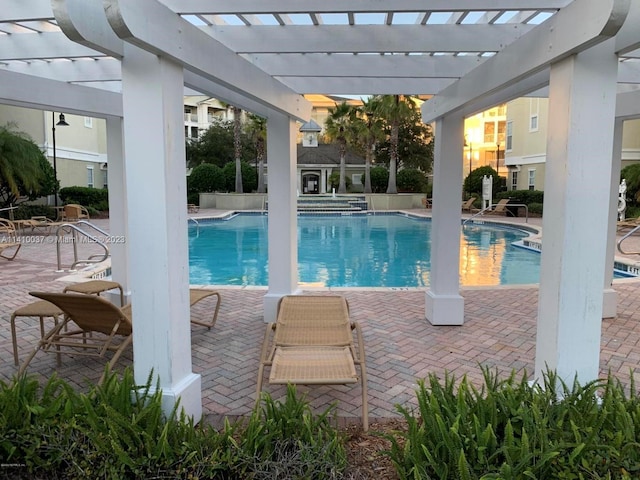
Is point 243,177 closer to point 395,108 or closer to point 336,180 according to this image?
point 336,180

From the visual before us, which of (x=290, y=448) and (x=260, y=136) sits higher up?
(x=260, y=136)

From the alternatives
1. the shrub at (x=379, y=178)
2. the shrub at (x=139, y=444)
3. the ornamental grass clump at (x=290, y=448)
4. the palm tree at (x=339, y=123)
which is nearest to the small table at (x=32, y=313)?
the shrub at (x=139, y=444)

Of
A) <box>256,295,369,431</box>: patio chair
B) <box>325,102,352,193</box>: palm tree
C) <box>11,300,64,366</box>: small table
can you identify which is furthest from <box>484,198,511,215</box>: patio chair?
<box>11,300,64,366</box>: small table

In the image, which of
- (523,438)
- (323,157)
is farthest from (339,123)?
(523,438)

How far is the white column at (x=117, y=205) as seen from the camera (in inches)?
251

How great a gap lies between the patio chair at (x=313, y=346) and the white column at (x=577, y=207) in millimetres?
1436

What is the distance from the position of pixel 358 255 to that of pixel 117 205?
8.44 meters

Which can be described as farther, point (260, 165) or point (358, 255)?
point (260, 165)

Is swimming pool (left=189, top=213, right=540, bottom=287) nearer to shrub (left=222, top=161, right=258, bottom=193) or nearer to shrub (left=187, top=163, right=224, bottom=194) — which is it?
shrub (left=187, top=163, right=224, bottom=194)

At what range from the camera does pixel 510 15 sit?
428 centimetres

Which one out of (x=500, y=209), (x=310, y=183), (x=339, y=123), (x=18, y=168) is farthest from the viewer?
(x=310, y=183)

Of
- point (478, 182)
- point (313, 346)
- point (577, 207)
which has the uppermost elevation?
point (478, 182)

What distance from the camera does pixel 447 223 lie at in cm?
604

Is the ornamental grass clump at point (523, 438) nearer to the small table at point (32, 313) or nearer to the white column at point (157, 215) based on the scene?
the white column at point (157, 215)
